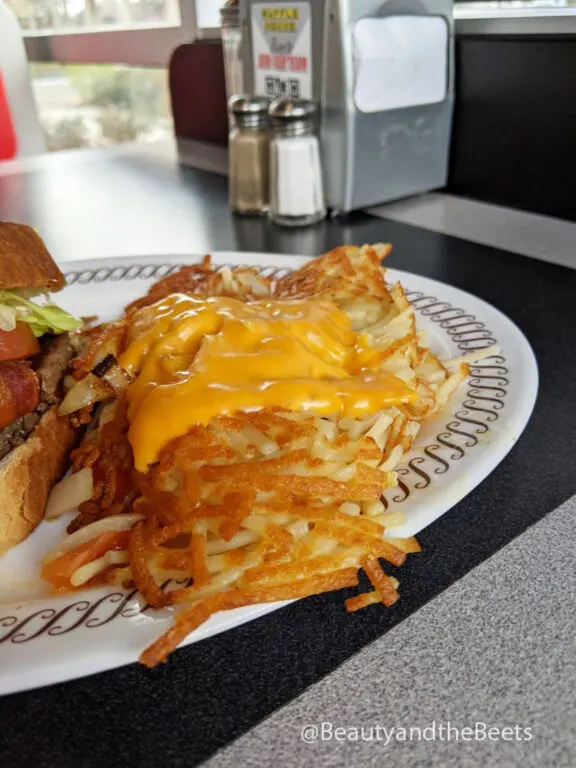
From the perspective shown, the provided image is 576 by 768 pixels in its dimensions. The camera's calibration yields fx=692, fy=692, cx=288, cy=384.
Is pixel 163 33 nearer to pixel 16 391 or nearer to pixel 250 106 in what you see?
pixel 250 106

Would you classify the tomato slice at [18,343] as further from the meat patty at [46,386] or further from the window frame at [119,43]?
the window frame at [119,43]

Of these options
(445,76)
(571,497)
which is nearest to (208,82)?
(445,76)

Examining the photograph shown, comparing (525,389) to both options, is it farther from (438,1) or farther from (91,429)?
(438,1)

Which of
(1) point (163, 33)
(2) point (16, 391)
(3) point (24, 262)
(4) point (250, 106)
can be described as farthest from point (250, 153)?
(1) point (163, 33)

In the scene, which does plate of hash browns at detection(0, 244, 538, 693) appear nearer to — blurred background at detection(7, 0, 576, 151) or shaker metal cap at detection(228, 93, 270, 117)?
shaker metal cap at detection(228, 93, 270, 117)

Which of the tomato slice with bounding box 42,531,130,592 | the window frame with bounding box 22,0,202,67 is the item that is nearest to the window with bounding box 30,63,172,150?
the window frame with bounding box 22,0,202,67
